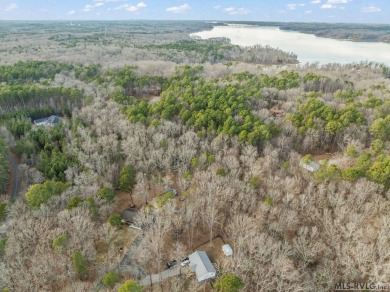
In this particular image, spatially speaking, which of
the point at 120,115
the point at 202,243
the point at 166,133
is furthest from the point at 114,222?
the point at 120,115

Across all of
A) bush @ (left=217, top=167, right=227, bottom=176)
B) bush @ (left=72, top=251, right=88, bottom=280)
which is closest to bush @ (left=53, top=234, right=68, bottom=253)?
bush @ (left=72, top=251, right=88, bottom=280)

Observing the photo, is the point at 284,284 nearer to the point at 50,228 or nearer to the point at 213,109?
the point at 50,228

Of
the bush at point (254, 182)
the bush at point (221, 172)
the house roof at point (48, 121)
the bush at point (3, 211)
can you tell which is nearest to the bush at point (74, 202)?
the bush at point (3, 211)

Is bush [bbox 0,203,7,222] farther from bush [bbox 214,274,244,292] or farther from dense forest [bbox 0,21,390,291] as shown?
bush [bbox 214,274,244,292]

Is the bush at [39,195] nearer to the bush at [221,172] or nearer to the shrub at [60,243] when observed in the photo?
the shrub at [60,243]

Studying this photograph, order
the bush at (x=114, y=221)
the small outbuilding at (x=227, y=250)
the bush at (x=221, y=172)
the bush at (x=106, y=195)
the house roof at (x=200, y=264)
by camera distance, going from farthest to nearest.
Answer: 1. the bush at (x=221, y=172)
2. the bush at (x=106, y=195)
3. the bush at (x=114, y=221)
4. the small outbuilding at (x=227, y=250)
5. the house roof at (x=200, y=264)

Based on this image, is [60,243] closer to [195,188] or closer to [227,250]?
[195,188]
